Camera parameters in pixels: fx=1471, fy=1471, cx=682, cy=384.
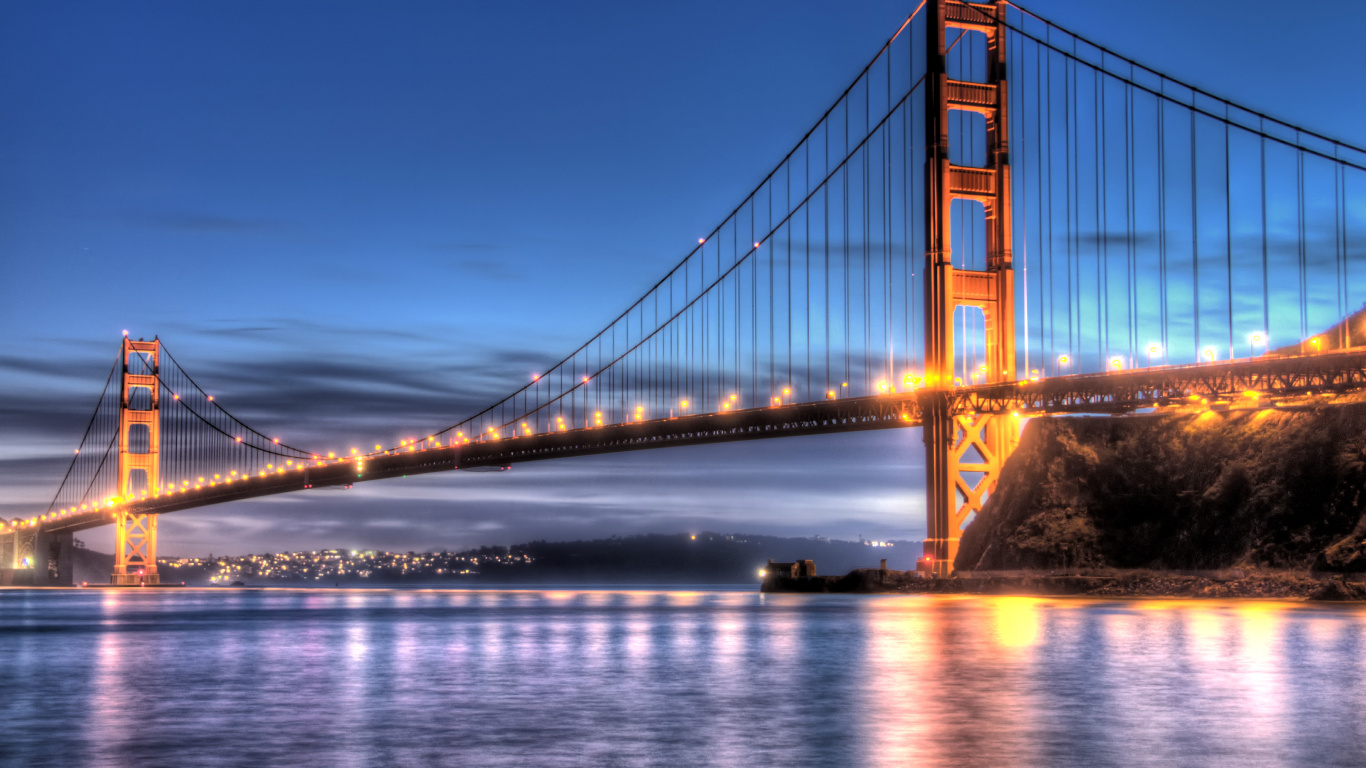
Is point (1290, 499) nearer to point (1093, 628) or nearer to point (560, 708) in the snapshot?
point (1093, 628)

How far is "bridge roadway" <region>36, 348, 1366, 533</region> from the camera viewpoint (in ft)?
193

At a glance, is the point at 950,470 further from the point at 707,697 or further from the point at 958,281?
the point at 707,697

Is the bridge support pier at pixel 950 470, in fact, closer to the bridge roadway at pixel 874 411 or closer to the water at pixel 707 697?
the bridge roadway at pixel 874 411

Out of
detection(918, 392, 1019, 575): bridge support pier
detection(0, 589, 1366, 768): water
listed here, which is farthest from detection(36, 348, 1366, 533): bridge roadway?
detection(0, 589, 1366, 768): water

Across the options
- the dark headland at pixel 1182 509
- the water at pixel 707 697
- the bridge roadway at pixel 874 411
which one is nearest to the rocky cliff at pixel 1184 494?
the dark headland at pixel 1182 509

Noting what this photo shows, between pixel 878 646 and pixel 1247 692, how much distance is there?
10.4 meters

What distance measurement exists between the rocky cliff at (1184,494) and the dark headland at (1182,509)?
0.06 meters

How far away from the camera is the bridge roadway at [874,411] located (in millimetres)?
58719

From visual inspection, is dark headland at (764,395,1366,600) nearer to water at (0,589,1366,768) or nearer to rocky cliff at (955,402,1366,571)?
rocky cliff at (955,402,1366,571)

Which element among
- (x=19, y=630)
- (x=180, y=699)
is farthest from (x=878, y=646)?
(x=19, y=630)

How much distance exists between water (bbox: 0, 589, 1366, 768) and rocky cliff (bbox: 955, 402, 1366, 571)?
74.3 feet

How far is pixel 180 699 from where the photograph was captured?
17.8 metres

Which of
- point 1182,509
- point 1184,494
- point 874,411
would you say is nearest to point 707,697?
point 1182,509

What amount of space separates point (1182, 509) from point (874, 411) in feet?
50.9
